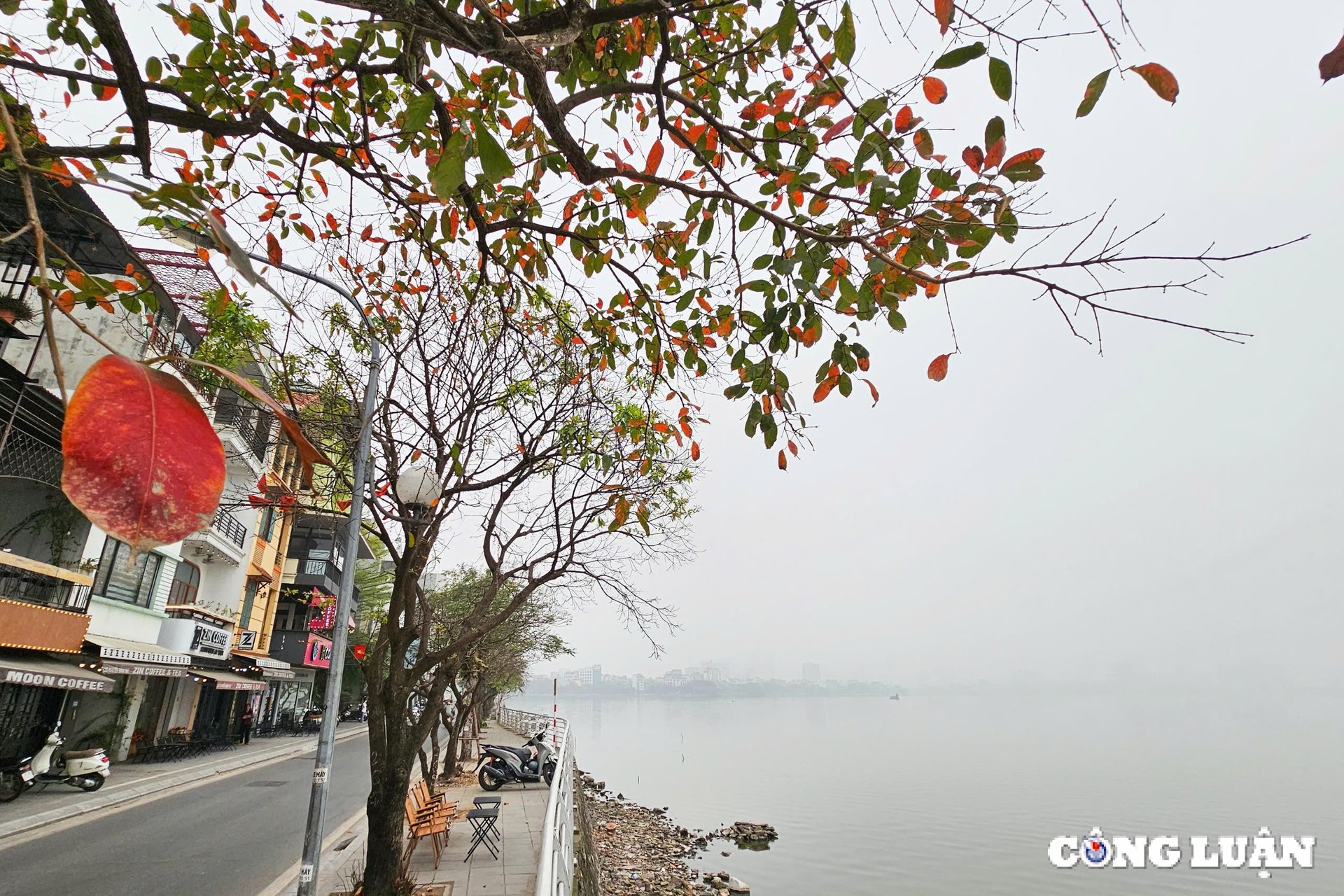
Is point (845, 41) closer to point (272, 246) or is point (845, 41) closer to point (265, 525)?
point (272, 246)

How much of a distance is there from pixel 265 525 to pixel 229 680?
22.7 feet

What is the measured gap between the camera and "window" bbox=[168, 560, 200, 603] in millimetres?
20531

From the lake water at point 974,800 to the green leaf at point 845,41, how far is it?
17988mm

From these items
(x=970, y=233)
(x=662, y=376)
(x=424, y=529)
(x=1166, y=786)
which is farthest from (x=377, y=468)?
(x=1166, y=786)

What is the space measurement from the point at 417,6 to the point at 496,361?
5511mm

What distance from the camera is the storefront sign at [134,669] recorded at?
45.6 feet

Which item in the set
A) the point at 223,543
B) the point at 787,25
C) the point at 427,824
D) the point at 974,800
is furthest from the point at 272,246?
the point at 974,800

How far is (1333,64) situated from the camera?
1.20 meters

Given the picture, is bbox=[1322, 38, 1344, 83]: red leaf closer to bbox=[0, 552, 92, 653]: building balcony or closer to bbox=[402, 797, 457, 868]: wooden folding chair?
bbox=[402, 797, 457, 868]: wooden folding chair

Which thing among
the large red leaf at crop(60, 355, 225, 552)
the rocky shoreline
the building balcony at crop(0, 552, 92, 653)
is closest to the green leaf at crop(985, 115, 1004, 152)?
the large red leaf at crop(60, 355, 225, 552)

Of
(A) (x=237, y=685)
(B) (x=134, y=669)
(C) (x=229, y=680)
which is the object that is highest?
(B) (x=134, y=669)

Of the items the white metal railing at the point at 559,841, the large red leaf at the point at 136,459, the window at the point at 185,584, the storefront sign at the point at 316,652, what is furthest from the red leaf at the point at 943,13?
the storefront sign at the point at 316,652

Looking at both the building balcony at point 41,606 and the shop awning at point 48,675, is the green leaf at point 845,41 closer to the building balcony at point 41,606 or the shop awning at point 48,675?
the building balcony at point 41,606

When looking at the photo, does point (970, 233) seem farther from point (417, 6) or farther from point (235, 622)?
point (235, 622)
